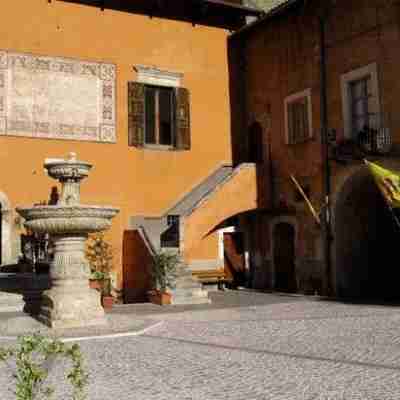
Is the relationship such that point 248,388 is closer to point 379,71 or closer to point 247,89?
point 379,71

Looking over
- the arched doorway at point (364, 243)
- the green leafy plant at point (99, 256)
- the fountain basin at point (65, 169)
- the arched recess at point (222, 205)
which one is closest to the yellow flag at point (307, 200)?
the arched doorway at point (364, 243)

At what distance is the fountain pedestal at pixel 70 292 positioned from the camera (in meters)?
9.50

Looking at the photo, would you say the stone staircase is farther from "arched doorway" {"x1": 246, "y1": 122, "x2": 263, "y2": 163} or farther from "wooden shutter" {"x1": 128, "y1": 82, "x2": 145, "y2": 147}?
"wooden shutter" {"x1": 128, "y1": 82, "x2": 145, "y2": 147}

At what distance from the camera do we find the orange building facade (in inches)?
613

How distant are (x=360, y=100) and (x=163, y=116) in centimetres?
564

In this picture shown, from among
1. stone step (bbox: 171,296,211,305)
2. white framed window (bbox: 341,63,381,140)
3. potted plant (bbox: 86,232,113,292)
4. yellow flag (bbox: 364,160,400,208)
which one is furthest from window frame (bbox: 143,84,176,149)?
yellow flag (bbox: 364,160,400,208)

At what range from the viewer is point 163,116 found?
58.4ft

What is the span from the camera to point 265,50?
1794cm

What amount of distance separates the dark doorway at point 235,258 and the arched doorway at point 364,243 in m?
4.04

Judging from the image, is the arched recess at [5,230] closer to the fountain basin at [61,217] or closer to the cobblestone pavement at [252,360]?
the cobblestone pavement at [252,360]

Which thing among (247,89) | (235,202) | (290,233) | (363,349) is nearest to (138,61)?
(247,89)

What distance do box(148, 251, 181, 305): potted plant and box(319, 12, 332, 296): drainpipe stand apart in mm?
3709

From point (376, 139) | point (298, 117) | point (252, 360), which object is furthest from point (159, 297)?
point (252, 360)

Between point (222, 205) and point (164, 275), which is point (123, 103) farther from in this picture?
point (164, 275)
